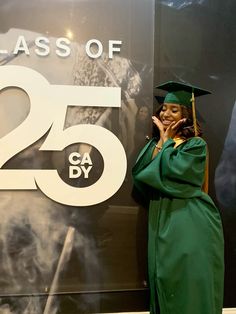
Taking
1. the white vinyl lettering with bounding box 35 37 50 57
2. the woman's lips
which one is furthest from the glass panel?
the woman's lips

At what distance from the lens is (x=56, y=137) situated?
5.71 ft

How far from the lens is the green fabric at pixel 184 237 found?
1546mm

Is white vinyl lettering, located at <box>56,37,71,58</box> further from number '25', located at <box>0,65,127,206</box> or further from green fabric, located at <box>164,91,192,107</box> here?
green fabric, located at <box>164,91,192,107</box>

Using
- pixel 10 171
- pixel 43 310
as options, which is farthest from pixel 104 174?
pixel 43 310

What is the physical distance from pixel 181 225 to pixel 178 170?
9.5 inches

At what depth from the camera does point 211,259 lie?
5.18 feet

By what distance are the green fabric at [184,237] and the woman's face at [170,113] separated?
0.39 ft

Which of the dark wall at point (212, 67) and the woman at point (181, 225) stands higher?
the dark wall at point (212, 67)

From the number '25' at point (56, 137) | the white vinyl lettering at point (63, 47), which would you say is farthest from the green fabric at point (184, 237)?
the white vinyl lettering at point (63, 47)

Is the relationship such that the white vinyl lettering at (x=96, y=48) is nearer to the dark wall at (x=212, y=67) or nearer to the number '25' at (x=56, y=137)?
the number '25' at (x=56, y=137)

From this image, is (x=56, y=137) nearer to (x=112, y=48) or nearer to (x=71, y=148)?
(x=71, y=148)

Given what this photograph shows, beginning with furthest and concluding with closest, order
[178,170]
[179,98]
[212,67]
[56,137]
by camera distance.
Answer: [212,67]
[56,137]
[179,98]
[178,170]

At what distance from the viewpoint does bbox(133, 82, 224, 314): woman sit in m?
1.55

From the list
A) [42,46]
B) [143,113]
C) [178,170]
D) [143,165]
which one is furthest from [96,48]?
[178,170]
